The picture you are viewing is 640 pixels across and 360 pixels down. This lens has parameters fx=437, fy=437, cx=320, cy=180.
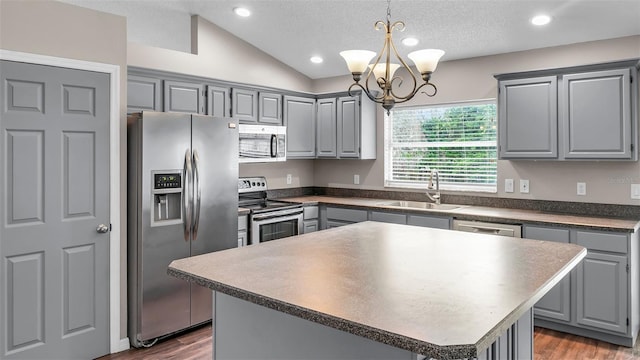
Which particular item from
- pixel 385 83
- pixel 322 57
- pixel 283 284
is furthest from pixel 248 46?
pixel 283 284

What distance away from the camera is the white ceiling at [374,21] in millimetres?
3457

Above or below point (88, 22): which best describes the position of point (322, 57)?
above

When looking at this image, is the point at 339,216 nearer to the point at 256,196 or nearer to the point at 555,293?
the point at 256,196

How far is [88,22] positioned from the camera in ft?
9.90

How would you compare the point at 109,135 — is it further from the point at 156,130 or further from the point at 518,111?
the point at 518,111

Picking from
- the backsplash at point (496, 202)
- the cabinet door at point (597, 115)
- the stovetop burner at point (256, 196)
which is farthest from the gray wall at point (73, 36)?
the cabinet door at point (597, 115)

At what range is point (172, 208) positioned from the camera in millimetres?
3463

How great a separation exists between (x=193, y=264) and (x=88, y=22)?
2.04 metres

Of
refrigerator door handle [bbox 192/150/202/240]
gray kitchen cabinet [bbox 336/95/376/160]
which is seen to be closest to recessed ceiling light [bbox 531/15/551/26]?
gray kitchen cabinet [bbox 336/95/376/160]

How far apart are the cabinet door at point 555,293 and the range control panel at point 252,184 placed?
2804mm

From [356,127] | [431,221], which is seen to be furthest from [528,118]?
[356,127]

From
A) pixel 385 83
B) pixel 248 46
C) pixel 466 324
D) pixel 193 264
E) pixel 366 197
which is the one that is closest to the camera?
pixel 466 324

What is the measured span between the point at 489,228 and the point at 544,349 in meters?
1.01

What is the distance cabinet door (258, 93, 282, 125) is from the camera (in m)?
4.71
